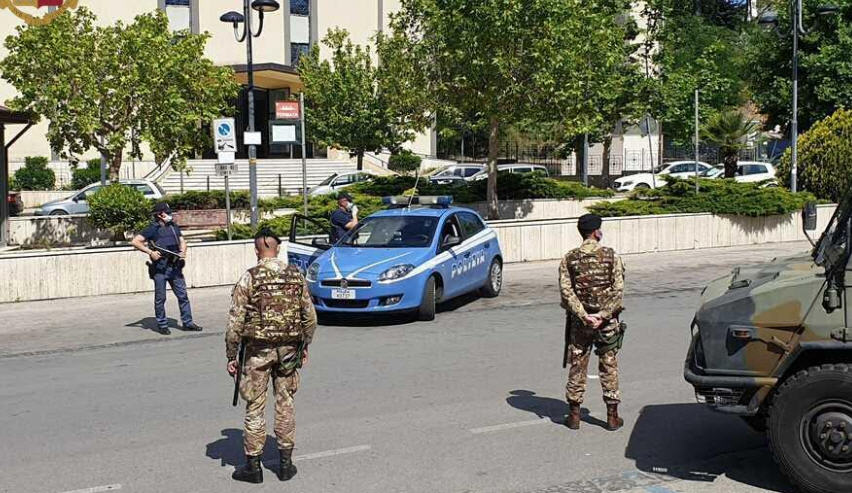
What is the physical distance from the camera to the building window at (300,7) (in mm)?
52125

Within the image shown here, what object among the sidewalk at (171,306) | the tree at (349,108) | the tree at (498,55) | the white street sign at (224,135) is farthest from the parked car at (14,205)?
the sidewalk at (171,306)

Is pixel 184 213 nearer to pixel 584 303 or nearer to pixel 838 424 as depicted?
pixel 584 303

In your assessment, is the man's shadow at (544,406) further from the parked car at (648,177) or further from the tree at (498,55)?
the parked car at (648,177)

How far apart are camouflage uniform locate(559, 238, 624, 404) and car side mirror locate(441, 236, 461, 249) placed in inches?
241

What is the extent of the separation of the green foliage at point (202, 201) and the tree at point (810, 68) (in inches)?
874

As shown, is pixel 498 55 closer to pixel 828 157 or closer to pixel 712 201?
pixel 712 201

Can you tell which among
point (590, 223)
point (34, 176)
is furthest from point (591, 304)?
point (34, 176)

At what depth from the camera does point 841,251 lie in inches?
222

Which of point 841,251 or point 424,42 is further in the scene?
point 424,42

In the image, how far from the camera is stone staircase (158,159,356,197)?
136 feet

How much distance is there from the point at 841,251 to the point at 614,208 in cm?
1755

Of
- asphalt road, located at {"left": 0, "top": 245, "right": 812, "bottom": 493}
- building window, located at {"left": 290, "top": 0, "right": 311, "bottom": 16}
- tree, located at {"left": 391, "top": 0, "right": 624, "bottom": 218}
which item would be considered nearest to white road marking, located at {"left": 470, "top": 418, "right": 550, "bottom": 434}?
asphalt road, located at {"left": 0, "top": 245, "right": 812, "bottom": 493}

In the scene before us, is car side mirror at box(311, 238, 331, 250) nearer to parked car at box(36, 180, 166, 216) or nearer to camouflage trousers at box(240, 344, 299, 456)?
camouflage trousers at box(240, 344, 299, 456)

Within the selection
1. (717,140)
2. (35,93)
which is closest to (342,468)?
(35,93)
